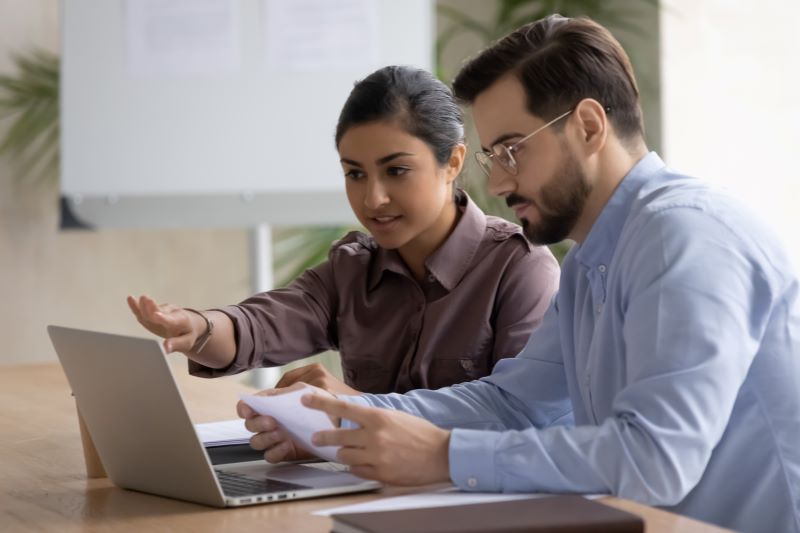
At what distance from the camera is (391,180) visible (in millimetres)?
2029

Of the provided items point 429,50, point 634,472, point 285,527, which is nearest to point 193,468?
point 285,527

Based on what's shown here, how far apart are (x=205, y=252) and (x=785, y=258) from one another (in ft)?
11.6

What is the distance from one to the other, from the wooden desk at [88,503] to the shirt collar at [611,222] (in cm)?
40

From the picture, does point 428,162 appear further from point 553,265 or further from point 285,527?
point 285,527

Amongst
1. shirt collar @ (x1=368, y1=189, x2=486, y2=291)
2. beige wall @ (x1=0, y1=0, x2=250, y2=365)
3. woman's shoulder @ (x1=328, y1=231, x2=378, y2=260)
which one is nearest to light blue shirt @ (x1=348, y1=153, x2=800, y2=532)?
shirt collar @ (x1=368, y1=189, x2=486, y2=291)

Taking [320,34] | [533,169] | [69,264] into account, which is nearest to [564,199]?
[533,169]

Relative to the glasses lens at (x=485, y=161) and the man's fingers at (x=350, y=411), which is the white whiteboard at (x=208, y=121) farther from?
the man's fingers at (x=350, y=411)

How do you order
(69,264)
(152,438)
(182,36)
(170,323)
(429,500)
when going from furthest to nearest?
(69,264), (182,36), (170,323), (152,438), (429,500)

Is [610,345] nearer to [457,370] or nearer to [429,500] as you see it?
[429,500]

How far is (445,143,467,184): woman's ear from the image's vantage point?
2.11 meters

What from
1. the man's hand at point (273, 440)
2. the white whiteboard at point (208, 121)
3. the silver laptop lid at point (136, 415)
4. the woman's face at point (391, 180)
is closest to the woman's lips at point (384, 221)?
the woman's face at point (391, 180)

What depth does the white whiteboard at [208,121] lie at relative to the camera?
138 inches

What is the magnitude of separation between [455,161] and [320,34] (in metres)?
1.55

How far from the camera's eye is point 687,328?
49.3 inches
